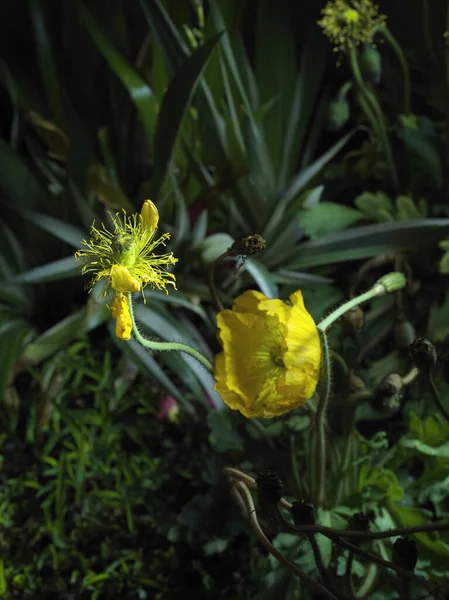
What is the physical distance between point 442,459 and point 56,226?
56 cm

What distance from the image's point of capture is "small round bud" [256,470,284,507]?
0.44 meters

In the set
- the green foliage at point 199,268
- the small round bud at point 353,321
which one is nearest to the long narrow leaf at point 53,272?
the green foliage at point 199,268

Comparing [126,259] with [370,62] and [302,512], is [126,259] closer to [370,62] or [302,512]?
[302,512]

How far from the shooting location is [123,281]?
394 mm

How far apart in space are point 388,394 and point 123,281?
0.93 ft

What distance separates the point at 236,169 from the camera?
85 centimetres

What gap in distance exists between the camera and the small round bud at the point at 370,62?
771mm

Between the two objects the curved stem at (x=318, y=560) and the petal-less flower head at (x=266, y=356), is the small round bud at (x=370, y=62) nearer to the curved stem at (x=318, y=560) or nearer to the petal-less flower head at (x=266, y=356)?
the petal-less flower head at (x=266, y=356)

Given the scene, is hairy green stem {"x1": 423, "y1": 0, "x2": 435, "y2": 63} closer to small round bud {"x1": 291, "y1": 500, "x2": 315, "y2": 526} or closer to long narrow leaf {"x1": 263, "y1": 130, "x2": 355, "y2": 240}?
long narrow leaf {"x1": 263, "y1": 130, "x2": 355, "y2": 240}

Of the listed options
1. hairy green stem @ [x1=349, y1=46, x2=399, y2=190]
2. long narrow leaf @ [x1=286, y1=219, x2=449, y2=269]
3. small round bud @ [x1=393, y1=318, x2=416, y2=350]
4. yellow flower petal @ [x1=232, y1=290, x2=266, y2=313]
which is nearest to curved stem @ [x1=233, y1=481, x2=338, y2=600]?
yellow flower petal @ [x1=232, y1=290, x2=266, y2=313]

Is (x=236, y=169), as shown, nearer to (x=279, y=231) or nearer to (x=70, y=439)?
(x=279, y=231)

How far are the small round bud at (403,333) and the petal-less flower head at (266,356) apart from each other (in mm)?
232

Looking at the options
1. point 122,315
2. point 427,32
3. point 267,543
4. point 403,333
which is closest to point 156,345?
point 122,315

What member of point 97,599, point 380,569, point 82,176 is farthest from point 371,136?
point 97,599
